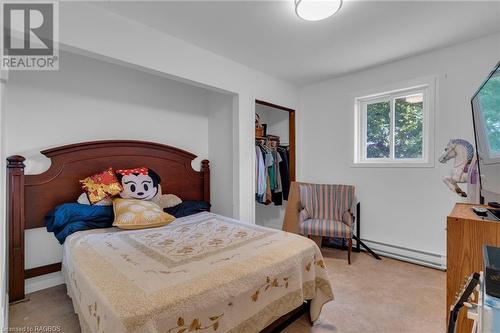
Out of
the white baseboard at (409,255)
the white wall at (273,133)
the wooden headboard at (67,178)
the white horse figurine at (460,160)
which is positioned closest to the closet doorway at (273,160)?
the white wall at (273,133)

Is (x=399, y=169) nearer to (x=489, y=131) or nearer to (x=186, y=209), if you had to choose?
(x=489, y=131)

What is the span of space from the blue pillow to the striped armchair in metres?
1.21

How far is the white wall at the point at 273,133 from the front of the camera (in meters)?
3.83

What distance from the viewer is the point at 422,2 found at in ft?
5.73

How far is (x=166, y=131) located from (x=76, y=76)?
3.39 feet

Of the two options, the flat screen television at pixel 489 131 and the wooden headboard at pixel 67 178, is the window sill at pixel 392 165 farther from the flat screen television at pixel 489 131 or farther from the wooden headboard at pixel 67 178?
the wooden headboard at pixel 67 178

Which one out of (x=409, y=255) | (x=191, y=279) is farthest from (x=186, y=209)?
(x=409, y=255)

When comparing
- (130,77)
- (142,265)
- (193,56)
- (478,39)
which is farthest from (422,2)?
(130,77)

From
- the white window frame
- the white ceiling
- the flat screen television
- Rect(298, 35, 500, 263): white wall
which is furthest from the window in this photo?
the flat screen television

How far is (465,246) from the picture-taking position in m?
1.24

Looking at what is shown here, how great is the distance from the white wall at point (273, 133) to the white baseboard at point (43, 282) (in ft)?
8.36

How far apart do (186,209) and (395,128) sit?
2.70 m

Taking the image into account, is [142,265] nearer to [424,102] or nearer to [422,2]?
[422,2]

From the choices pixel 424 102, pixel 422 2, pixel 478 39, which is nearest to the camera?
pixel 422 2
